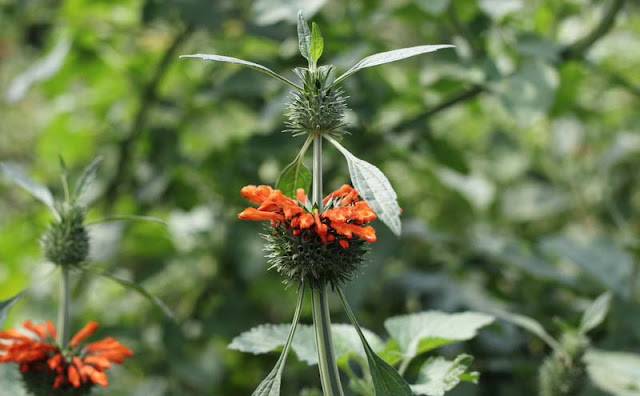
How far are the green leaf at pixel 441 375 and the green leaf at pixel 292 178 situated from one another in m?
0.23

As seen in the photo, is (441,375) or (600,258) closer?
(441,375)

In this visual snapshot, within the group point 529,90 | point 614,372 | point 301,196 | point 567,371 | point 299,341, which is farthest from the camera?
point 529,90

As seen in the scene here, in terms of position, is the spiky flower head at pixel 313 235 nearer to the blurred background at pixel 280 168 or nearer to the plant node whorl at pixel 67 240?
the plant node whorl at pixel 67 240

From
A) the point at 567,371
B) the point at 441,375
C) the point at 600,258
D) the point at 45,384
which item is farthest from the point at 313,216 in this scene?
the point at 600,258

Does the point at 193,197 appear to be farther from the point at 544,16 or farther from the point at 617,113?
the point at 617,113

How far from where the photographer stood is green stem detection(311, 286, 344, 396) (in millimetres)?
523

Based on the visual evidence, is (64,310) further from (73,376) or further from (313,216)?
(313,216)

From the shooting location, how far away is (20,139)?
2.61m

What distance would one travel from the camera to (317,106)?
537 mm

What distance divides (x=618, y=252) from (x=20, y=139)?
2233 millimetres

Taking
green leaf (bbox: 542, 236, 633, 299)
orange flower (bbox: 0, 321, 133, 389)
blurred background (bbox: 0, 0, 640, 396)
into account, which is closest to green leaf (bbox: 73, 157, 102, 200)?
orange flower (bbox: 0, 321, 133, 389)

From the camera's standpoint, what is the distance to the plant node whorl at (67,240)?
2.27 ft

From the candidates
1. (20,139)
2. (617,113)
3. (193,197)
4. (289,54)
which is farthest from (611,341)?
(20,139)

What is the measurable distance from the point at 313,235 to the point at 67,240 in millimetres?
302
